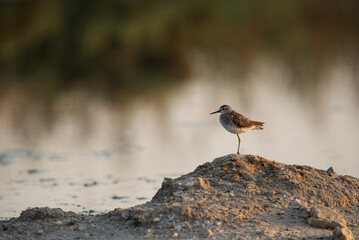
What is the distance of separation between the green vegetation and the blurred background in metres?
0.07

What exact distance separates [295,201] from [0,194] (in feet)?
15.2

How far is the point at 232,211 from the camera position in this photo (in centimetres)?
722

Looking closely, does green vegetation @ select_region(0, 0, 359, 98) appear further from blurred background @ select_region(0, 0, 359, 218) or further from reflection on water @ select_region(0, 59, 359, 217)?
reflection on water @ select_region(0, 59, 359, 217)

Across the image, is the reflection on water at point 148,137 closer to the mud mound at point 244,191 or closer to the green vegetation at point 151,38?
the mud mound at point 244,191

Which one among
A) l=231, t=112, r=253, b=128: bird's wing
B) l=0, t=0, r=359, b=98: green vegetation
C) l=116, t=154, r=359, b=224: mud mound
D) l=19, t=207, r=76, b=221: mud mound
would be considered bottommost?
l=19, t=207, r=76, b=221: mud mound

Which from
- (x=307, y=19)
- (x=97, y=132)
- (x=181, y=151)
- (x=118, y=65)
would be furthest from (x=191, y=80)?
(x=307, y=19)

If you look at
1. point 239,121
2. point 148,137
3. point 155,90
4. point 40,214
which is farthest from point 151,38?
point 40,214

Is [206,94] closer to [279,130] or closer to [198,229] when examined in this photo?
[279,130]

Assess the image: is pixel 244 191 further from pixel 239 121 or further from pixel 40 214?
pixel 40 214

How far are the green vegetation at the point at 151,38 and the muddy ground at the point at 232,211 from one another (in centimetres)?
1118

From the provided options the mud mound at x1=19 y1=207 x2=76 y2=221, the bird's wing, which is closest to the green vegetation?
the bird's wing

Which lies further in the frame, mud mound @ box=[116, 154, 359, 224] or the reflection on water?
the reflection on water

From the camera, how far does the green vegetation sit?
21.2 metres

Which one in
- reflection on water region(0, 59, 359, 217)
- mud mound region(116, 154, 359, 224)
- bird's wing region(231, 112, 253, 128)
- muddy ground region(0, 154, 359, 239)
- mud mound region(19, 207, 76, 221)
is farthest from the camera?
reflection on water region(0, 59, 359, 217)
